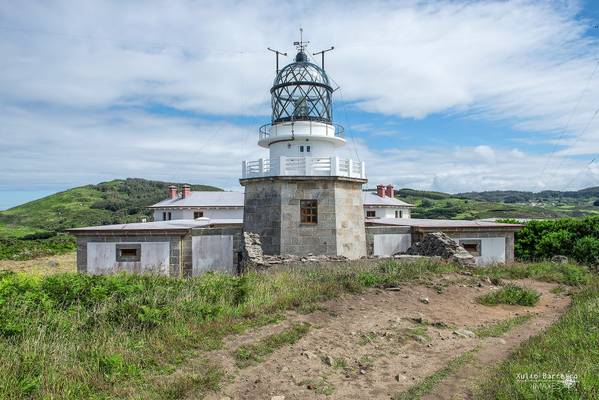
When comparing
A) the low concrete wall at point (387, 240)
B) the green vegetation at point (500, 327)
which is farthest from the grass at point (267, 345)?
the low concrete wall at point (387, 240)

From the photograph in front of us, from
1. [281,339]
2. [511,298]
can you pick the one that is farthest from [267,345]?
[511,298]

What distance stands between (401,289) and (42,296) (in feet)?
25.6

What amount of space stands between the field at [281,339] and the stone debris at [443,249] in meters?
3.26

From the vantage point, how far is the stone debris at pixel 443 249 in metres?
14.2

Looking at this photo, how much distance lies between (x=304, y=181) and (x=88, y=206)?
89.8m

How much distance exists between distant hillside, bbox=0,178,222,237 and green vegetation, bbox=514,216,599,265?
64053mm

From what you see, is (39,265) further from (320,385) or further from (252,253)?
(320,385)

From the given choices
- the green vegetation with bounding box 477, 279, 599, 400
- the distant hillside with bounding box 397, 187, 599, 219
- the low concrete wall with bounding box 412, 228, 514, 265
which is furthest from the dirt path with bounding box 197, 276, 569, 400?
the distant hillside with bounding box 397, 187, 599, 219

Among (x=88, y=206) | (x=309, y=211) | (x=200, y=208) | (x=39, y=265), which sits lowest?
(x=39, y=265)

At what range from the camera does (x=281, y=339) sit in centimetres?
691

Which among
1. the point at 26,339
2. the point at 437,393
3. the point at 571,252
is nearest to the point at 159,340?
the point at 26,339

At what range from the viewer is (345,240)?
1662cm

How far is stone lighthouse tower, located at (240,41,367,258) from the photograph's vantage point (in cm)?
1619

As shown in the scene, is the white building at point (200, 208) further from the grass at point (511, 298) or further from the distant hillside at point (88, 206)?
A: the distant hillside at point (88, 206)
